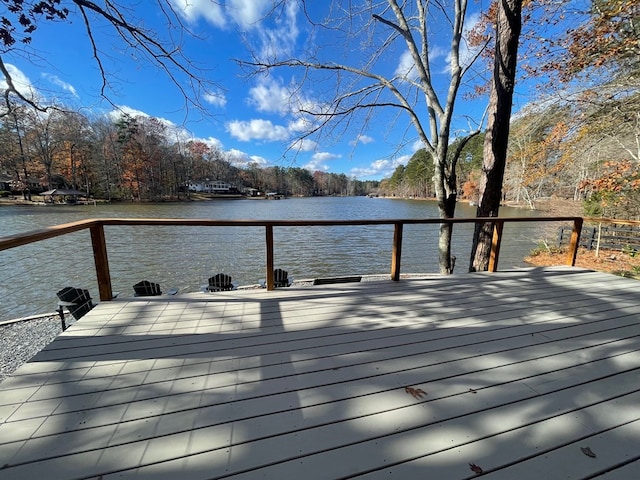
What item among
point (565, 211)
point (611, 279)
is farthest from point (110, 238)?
point (565, 211)

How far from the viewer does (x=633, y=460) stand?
3.27 ft

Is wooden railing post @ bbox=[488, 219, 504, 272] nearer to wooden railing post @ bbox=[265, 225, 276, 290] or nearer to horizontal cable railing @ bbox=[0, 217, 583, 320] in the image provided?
horizontal cable railing @ bbox=[0, 217, 583, 320]

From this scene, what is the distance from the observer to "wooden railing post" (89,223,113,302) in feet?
7.67

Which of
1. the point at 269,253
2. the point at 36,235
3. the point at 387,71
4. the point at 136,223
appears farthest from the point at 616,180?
the point at 36,235

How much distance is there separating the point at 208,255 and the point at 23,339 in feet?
19.3

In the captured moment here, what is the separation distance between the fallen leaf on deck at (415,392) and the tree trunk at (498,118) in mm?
3260

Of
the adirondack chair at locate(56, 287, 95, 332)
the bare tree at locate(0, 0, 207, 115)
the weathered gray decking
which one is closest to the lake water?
the adirondack chair at locate(56, 287, 95, 332)

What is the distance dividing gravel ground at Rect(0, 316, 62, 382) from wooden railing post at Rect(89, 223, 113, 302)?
41.5 inches

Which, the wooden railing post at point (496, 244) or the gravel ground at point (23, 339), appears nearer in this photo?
the gravel ground at point (23, 339)

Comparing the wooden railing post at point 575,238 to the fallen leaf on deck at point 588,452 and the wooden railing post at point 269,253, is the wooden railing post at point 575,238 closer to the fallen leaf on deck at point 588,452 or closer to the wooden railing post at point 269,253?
the fallen leaf on deck at point 588,452

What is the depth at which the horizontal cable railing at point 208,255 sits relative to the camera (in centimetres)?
286

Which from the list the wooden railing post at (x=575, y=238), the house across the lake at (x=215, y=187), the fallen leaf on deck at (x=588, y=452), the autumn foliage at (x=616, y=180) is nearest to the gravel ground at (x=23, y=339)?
the fallen leaf on deck at (x=588, y=452)

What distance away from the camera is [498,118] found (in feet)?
12.5

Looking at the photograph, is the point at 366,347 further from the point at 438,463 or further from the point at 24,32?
the point at 24,32
